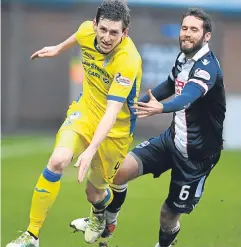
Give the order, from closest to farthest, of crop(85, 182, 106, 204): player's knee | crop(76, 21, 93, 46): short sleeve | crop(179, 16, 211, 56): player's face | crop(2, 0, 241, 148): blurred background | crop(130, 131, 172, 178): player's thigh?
crop(179, 16, 211, 56): player's face, crop(76, 21, 93, 46): short sleeve, crop(130, 131, 172, 178): player's thigh, crop(85, 182, 106, 204): player's knee, crop(2, 0, 241, 148): blurred background

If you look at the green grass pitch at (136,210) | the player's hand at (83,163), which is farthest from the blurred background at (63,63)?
the player's hand at (83,163)

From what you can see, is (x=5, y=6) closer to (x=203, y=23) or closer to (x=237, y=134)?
(x=237, y=134)

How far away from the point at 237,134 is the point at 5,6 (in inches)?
360

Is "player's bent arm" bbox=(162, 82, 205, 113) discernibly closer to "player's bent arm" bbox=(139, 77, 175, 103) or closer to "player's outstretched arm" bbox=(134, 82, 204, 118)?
"player's outstretched arm" bbox=(134, 82, 204, 118)

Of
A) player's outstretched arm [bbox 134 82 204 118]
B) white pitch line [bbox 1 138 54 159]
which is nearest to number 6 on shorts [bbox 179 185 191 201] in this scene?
player's outstretched arm [bbox 134 82 204 118]

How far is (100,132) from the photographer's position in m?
8.38

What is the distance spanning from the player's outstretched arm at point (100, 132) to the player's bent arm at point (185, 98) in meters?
0.50

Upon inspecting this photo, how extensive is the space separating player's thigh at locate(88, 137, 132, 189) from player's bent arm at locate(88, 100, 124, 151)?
838mm

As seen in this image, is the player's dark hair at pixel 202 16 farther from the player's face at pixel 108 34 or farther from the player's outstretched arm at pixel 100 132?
the player's outstretched arm at pixel 100 132

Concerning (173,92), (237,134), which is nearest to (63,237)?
(173,92)

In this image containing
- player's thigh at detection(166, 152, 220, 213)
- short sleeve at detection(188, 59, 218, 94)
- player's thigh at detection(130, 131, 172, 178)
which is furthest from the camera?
player's thigh at detection(130, 131, 172, 178)

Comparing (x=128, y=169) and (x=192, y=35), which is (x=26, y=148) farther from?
(x=192, y=35)

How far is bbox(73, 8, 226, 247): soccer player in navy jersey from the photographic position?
9031 millimetres

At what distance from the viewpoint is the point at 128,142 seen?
9.55 meters
